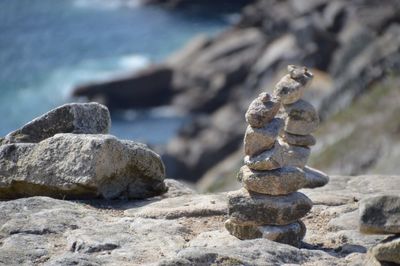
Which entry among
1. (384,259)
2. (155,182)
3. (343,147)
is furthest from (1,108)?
(384,259)

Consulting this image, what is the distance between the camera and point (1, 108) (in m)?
76.2

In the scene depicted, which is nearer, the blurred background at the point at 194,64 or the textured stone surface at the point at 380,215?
the textured stone surface at the point at 380,215

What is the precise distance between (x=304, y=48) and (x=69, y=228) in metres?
56.8

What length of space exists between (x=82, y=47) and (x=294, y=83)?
77526 mm

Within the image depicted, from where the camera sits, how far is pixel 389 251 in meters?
14.5

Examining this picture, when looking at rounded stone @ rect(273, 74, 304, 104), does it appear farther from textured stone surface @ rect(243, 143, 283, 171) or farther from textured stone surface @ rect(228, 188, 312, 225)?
textured stone surface @ rect(228, 188, 312, 225)

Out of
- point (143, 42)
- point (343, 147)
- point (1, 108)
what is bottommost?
point (343, 147)

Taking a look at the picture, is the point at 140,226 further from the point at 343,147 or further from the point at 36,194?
the point at 343,147

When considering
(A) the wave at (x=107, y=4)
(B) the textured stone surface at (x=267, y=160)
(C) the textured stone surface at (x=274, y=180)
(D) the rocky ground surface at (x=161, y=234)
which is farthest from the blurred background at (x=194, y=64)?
(B) the textured stone surface at (x=267, y=160)

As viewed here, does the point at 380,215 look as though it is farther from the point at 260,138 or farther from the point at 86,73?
the point at 86,73

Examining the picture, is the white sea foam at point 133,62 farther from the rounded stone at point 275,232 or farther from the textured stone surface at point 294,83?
the rounded stone at point 275,232

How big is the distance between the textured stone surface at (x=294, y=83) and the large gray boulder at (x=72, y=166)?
2.87 meters

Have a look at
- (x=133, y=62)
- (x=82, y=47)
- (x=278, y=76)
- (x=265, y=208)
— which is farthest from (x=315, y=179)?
(x=82, y=47)

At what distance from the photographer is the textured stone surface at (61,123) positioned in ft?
67.6
